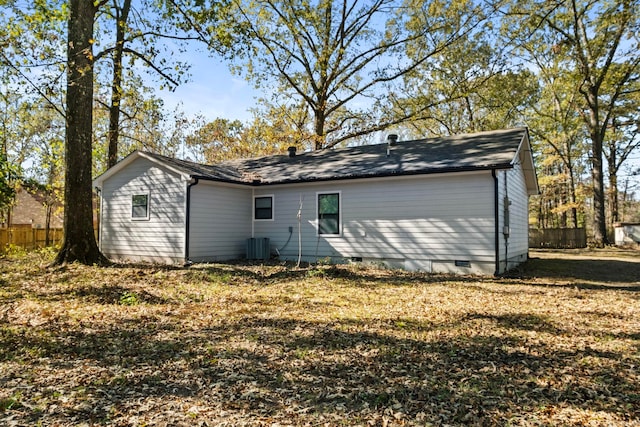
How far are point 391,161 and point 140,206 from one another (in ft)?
27.2

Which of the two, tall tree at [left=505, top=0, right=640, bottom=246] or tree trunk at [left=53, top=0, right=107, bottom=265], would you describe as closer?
tree trunk at [left=53, top=0, right=107, bottom=265]

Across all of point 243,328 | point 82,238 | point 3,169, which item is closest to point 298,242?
point 82,238

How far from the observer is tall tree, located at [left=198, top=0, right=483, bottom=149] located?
2028 centimetres

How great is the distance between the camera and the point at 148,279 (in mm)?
9195

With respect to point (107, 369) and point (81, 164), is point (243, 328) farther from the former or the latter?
point (81, 164)

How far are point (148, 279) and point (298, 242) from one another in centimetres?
503

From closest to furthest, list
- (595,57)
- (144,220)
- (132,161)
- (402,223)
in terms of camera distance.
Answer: (402,223)
(144,220)
(132,161)
(595,57)

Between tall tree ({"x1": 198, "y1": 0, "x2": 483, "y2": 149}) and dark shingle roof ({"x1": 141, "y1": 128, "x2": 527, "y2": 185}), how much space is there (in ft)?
25.1

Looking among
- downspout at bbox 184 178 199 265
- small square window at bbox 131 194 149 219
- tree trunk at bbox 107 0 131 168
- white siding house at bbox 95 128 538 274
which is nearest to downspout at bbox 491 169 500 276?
white siding house at bbox 95 128 538 274

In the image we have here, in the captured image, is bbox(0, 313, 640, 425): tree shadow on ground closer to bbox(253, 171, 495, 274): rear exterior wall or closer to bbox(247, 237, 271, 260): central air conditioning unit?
bbox(253, 171, 495, 274): rear exterior wall

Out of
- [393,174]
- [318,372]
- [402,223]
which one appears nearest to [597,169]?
[402,223]

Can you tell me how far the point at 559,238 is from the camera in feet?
73.0

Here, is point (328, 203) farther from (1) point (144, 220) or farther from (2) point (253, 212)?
(1) point (144, 220)

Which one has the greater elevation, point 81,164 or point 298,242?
point 81,164
